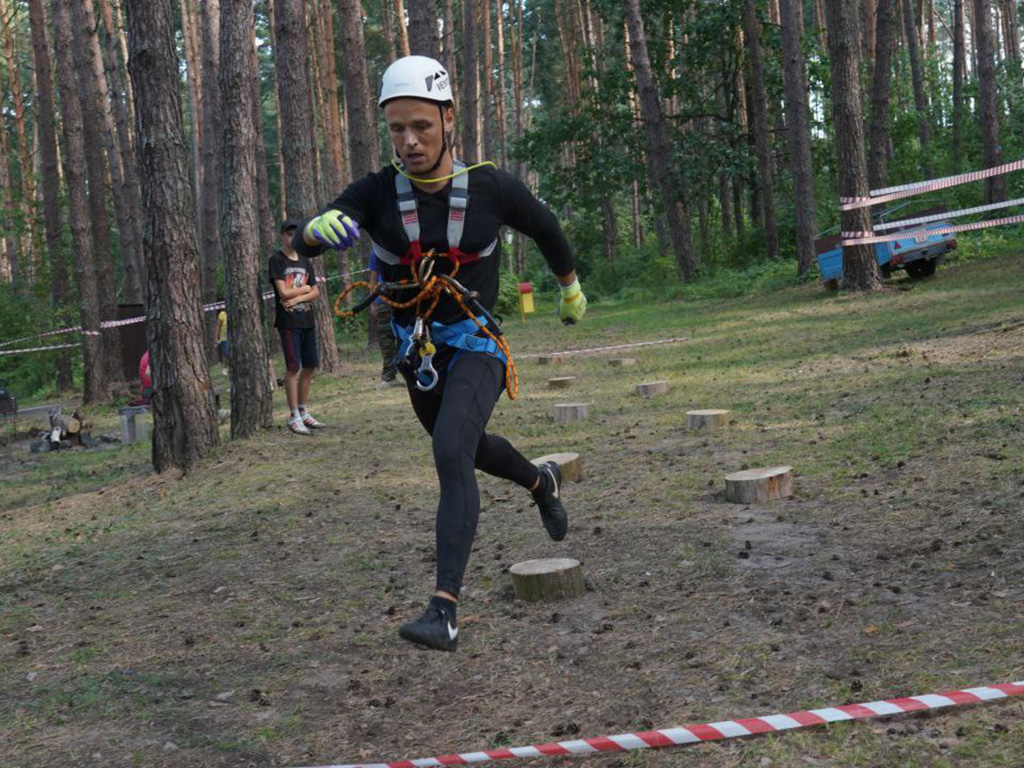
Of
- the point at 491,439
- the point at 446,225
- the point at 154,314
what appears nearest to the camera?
the point at 446,225

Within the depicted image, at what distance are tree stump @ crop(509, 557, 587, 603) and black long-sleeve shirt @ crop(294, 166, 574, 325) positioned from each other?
139 cm

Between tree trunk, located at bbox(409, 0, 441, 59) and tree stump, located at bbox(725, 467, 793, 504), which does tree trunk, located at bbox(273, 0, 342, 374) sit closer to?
tree trunk, located at bbox(409, 0, 441, 59)

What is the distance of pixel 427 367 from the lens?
191 inches

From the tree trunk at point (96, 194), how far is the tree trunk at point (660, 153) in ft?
42.9

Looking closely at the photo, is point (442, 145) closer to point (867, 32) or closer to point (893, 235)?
point (893, 235)

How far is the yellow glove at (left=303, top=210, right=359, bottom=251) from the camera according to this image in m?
4.54

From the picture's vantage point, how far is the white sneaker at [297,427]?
1165 centimetres

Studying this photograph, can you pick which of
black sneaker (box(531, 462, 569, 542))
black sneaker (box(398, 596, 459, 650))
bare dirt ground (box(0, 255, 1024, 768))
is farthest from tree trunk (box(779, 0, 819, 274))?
black sneaker (box(398, 596, 459, 650))

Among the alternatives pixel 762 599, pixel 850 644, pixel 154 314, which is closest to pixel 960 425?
pixel 762 599

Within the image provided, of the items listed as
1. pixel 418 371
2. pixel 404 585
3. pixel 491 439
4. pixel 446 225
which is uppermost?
pixel 446 225

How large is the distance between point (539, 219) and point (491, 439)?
1.03m

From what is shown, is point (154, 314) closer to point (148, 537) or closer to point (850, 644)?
point (148, 537)

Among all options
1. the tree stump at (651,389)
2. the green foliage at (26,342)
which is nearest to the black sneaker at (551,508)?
the tree stump at (651,389)

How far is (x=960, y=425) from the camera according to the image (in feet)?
26.8
